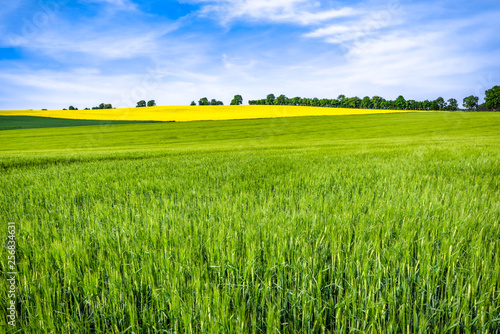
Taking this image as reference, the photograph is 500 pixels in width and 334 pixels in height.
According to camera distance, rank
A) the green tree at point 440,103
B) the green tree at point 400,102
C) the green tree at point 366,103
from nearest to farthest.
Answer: the green tree at point 440,103
the green tree at point 400,102
the green tree at point 366,103

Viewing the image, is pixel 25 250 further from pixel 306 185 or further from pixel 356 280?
pixel 306 185

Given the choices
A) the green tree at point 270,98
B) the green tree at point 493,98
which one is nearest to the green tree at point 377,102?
the green tree at point 493,98

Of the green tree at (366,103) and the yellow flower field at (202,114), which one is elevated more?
the green tree at (366,103)

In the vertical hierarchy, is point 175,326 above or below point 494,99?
below

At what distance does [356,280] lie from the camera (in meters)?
1.47

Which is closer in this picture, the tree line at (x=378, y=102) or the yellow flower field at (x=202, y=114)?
the yellow flower field at (x=202, y=114)

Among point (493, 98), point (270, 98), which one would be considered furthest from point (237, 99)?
point (493, 98)

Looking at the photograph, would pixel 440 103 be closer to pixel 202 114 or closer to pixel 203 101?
pixel 203 101

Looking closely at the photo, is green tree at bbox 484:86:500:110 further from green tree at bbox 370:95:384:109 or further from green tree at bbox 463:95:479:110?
green tree at bbox 370:95:384:109

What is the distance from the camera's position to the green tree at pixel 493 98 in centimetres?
8262

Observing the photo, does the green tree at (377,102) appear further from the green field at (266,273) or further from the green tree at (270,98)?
the green field at (266,273)

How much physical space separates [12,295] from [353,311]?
1990mm

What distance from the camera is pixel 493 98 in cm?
8362

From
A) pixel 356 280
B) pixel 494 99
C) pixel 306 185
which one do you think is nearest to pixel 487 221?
pixel 356 280
